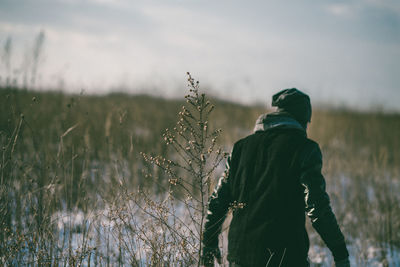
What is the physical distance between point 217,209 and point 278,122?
73 centimetres

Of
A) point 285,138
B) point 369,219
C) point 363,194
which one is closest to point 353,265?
point 369,219

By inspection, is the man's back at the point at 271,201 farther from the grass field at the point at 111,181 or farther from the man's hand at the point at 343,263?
the grass field at the point at 111,181

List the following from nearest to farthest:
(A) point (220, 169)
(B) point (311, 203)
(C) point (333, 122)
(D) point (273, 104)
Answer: (B) point (311, 203) → (D) point (273, 104) → (A) point (220, 169) → (C) point (333, 122)

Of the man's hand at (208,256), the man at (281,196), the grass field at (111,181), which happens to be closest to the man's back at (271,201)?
the man at (281,196)

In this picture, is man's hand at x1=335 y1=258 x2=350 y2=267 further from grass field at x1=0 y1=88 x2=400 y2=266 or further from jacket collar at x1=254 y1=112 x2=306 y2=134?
grass field at x1=0 y1=88 x2=400 y2=266

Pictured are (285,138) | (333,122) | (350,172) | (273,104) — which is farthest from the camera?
(333,122)

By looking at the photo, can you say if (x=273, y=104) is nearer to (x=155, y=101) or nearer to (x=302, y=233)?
(x=302, y=233)

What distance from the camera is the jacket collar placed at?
1928mm

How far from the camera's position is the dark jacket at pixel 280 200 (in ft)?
5.78

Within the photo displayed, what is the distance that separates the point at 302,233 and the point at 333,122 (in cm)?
820

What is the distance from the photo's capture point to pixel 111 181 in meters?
2.51

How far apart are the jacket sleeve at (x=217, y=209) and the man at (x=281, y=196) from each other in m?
0.11

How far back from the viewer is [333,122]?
9266 mm

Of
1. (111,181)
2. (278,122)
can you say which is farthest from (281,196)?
(111,181)
